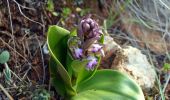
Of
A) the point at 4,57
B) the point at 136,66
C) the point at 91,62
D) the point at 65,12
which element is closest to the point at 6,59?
the point at 4,57

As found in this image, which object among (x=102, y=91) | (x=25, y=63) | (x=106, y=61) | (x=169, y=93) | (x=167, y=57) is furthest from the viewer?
(x=167, y=57)

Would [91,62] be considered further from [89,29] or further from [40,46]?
[40,46]

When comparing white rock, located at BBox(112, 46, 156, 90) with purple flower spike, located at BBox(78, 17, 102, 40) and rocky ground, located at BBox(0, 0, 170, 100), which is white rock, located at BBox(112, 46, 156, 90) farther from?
purple flower spike, located at BBox(78, 17, 102, 40)

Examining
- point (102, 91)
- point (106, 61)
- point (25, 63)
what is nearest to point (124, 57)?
point (106, 61)

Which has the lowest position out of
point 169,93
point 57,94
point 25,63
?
point 169,93

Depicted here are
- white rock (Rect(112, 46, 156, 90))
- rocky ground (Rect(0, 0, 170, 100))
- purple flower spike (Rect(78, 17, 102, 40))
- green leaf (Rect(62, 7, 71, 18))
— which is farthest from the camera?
green leaf (Rect(62, 7, 71, 18))

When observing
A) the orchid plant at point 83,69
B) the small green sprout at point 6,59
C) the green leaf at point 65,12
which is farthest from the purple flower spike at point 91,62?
the green leaf at point 65,12

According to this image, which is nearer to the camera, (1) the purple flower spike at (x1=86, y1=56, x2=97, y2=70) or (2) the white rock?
(1) the purple flower spike at (x1=86, y1=56, x2=97, y2=70)

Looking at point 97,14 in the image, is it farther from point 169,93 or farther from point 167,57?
point 169,93

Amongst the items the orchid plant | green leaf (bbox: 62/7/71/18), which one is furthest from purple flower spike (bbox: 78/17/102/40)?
green leaf (bbox: 62/7/71/18)
